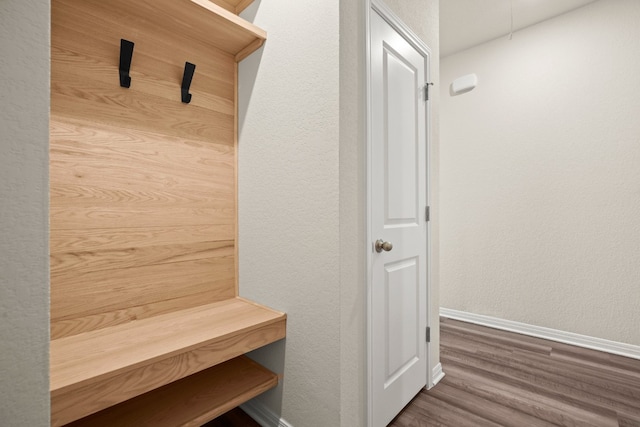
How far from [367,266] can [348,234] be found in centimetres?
20

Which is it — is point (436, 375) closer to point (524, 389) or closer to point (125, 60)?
point (524, 389)

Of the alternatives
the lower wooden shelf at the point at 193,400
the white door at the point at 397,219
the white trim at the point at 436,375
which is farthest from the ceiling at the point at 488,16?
the lower wooden shelf at the point at 193,400

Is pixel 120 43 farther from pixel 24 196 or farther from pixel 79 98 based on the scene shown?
pixel 24 196

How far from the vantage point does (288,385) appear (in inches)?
57.6

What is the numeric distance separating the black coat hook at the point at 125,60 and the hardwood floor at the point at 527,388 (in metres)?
2.12

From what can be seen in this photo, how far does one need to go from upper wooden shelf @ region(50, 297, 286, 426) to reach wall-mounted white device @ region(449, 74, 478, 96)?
2571 millimetres

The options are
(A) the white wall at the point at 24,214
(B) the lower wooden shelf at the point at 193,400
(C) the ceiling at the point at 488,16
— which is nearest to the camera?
(A) the white wall at the point at 24,214

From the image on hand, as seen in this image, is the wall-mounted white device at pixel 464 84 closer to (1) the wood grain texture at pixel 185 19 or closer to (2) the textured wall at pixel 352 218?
(2) the textured wall at pixel 352 218

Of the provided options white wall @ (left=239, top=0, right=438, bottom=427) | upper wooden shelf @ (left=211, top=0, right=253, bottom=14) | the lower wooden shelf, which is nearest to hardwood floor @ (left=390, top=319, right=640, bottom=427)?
white wall @ (left=239, top=0, right=438, bottom=427)

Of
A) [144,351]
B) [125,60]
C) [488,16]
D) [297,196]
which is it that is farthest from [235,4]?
[488,16]

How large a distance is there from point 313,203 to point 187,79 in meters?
0.91

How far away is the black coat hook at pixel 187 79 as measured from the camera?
4.93ft

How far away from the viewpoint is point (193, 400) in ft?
A: 4.35

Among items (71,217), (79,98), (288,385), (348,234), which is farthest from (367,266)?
(79,98)
